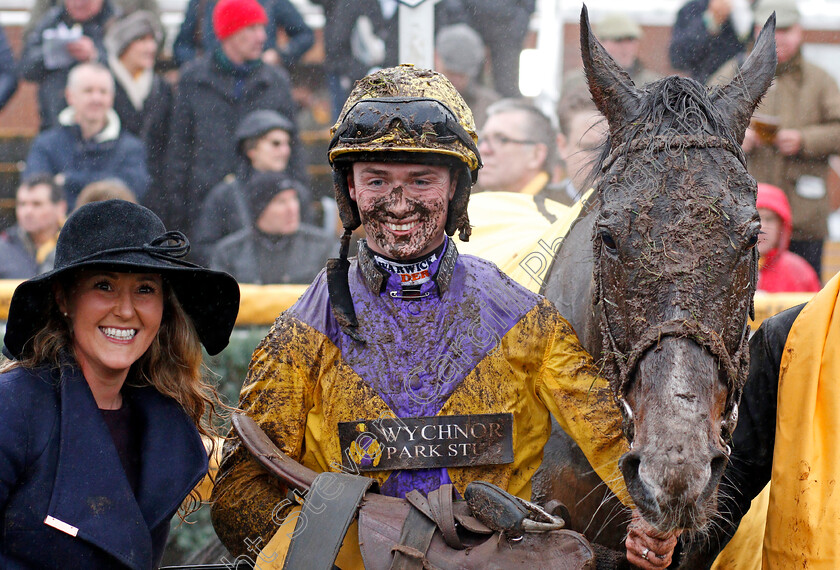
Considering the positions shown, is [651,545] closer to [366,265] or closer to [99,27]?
[366,265]

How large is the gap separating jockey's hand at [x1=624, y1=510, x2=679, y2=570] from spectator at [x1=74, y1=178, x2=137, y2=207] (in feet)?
16.8

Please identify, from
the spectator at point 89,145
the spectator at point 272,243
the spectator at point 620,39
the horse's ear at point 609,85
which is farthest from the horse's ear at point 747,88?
the spectator at point 89,145

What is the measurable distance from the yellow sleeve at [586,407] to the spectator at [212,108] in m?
4.97

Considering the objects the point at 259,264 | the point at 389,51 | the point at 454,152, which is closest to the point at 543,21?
the point at 389,51

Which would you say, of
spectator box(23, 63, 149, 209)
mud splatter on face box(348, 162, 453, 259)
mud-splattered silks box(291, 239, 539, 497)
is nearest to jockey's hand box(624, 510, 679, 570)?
mud-splattered silks box(291, 239, 539, 497)

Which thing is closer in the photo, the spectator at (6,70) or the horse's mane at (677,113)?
the horse's mane at (677,113)

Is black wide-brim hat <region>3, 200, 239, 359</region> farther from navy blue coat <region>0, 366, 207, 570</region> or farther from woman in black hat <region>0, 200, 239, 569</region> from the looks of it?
navy blue coat <region>0, 366, 207, 570</region>

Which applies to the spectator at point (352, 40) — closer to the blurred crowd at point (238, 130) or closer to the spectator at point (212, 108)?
the blurred crowd at point (238, 130)

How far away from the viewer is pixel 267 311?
607cm

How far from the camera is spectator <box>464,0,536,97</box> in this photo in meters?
7.90

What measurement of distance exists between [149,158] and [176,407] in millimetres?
4919

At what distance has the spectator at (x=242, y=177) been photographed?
7219 millimetres

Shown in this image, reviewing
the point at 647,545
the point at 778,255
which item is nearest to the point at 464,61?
the point at 778,255

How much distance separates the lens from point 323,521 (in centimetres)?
256
